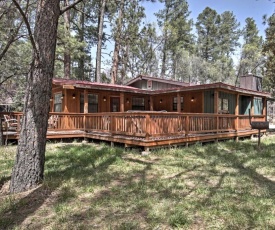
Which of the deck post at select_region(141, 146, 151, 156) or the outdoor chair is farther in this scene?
the outdoor chair

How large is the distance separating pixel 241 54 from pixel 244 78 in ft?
87.6

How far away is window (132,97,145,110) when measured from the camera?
1557cm

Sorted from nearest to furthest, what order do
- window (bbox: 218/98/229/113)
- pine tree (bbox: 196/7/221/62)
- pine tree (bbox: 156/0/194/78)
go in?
window (bbox: 218/98/229/113), pine tree (bbox: 156/0/194/78), pine tree (bbox: 196/7/221/62)

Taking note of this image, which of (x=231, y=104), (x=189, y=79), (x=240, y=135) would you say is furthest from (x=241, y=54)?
(x=240, y=135)

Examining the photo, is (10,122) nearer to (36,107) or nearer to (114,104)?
(114,104)

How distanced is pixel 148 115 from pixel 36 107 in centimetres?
410

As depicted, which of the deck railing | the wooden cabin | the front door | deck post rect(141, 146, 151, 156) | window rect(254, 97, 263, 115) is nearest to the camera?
deck post rect(141, 146, 151, 156)

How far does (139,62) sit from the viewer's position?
3447 centimetres

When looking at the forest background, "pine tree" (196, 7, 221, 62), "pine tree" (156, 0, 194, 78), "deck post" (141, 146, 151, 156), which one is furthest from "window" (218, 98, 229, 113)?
"pine tree" (196, 7, 221, 62)

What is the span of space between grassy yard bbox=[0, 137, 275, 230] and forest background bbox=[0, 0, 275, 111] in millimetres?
12201

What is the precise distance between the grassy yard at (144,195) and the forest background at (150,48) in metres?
12.2

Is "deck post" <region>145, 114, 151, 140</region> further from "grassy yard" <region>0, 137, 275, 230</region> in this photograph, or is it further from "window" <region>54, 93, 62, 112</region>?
"window" <region>54, 93, 62, 112</region>

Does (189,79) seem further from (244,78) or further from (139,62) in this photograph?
(244,78)

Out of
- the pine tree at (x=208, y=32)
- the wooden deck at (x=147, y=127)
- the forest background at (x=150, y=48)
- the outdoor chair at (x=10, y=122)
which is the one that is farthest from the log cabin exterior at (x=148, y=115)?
the pine tree at (x=208, y=32)
